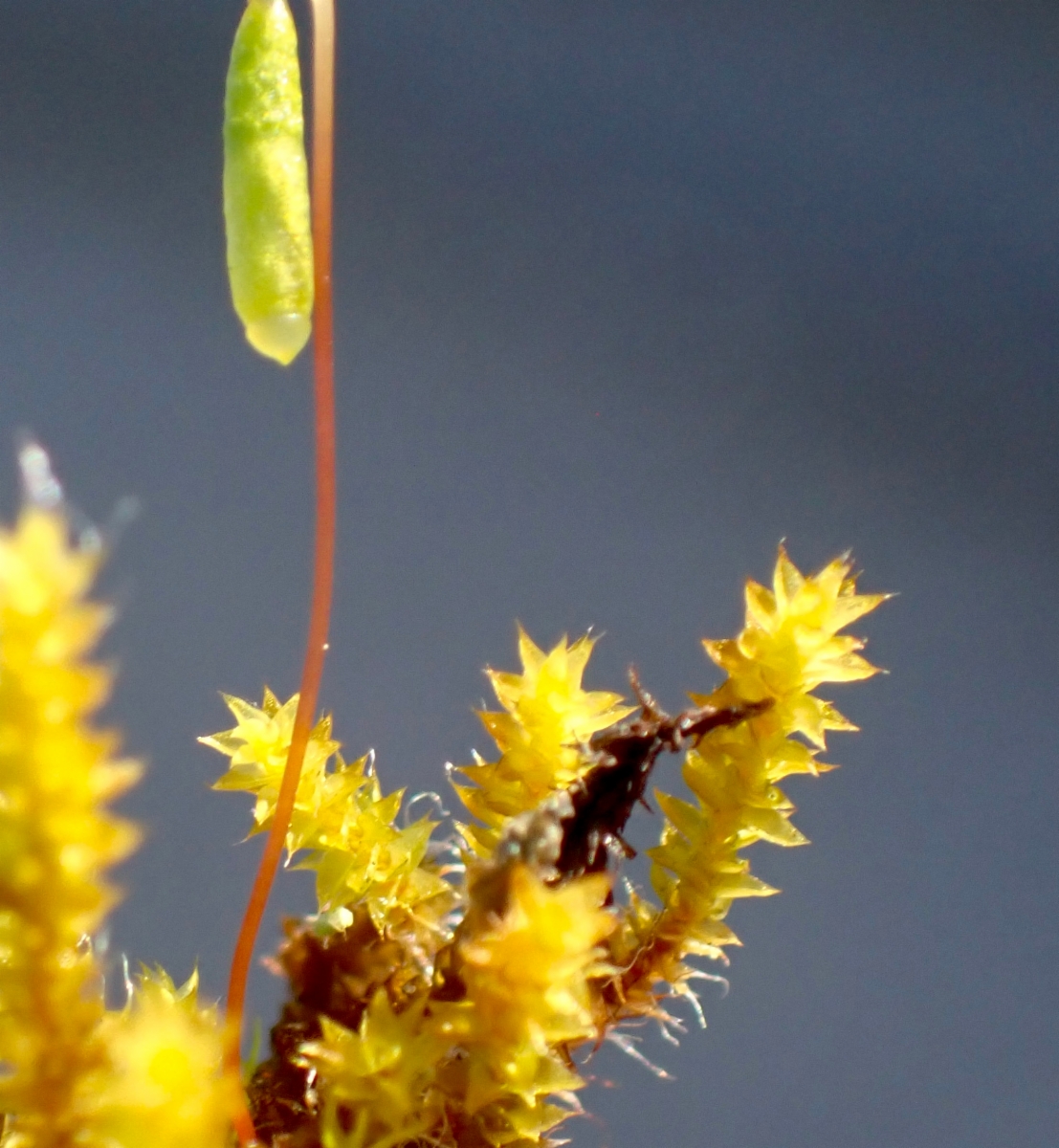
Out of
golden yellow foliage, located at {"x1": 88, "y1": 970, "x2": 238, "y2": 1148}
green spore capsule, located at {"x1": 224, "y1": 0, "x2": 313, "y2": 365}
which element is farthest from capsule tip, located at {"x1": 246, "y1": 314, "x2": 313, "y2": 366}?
golden yellow foliage, located at {"x1": 88, "y1": 970, "x2": 238, "y2": 1148}

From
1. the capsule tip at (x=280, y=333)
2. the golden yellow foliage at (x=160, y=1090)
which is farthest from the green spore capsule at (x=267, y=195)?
the golden yellow foliage at (x=160, y=1090)

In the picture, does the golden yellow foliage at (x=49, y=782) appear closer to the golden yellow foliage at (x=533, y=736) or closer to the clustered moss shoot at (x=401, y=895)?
the clustered moss shoot at (x=401, y=895)

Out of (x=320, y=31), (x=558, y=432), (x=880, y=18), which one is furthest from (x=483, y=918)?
(x=880, y=18)

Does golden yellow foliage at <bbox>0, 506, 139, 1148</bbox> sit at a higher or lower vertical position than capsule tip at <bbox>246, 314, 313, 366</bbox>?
lower

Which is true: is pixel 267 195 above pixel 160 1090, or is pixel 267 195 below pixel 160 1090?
above

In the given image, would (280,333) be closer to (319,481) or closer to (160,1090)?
(319,481)

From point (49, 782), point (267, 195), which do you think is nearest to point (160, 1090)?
point (49, 782)

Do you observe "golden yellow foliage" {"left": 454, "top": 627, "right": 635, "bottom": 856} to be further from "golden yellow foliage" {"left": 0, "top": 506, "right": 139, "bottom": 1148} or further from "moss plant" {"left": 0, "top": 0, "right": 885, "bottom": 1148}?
"golden yellow foliage" {"left": 0, "top": 506, "right": 139, "bottom": 1148}

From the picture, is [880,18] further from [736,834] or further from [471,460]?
[736,834]
